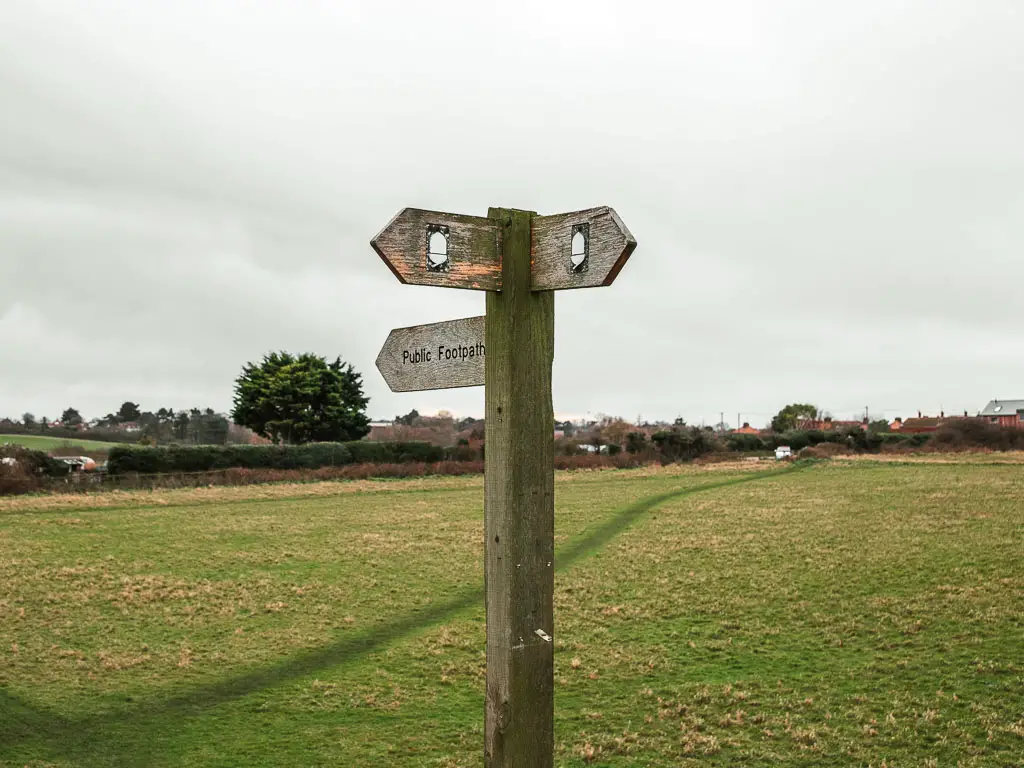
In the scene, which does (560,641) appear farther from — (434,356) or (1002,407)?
(1002,407)

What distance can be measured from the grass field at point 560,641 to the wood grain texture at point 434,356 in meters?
2.91

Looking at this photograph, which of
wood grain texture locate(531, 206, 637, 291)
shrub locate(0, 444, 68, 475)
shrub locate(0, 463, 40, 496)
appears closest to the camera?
wood grain texture locate(531, 206, 637, 291)

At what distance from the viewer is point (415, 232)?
3051 mm

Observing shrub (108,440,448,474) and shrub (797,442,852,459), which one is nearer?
shrub (108,440,448,474)

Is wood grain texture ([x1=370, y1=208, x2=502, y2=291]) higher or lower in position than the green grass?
higher

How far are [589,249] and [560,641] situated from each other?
18.3 ft

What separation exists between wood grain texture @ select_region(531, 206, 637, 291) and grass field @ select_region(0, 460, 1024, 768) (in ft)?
11.4

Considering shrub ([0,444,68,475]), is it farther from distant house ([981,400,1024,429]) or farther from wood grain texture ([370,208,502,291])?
distant house ([981,400,1024,429])

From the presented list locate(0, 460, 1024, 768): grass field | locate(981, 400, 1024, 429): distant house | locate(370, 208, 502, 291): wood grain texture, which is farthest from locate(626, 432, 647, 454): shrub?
locate(981, 400, 1024, 429): distant house

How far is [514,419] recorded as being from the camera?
309 cm

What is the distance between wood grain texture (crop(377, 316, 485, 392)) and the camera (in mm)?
3303

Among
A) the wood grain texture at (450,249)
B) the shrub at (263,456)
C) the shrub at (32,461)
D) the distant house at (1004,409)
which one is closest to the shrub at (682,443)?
the shrub at (263,456)

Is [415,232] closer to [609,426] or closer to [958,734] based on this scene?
[958,734]

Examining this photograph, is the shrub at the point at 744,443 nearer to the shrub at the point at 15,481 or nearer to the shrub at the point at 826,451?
the shrub at the point at 826,451
